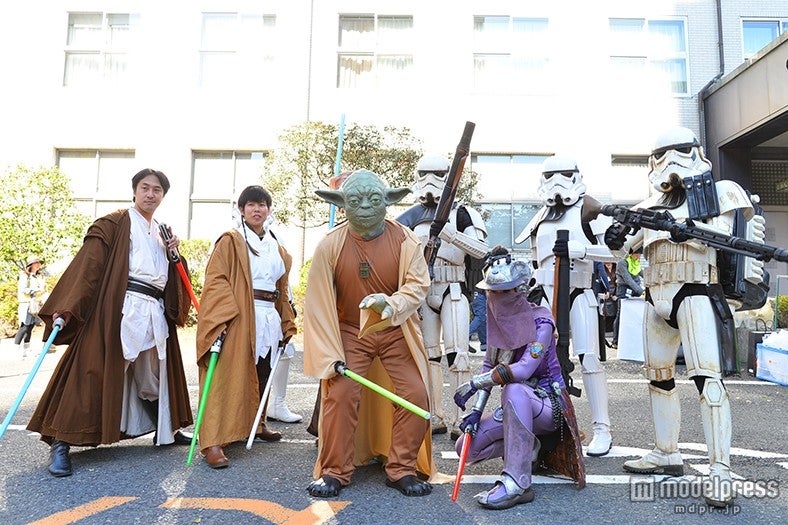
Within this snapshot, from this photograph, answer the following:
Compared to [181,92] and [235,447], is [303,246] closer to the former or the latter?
[181,92]

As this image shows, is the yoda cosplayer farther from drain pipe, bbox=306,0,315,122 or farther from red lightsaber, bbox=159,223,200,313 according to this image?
drain pipe, bbox=306,0,315,122

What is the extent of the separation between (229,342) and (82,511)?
1317 millimetres

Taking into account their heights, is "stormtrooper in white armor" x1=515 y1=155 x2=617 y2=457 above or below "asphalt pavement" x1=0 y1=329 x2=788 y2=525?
above

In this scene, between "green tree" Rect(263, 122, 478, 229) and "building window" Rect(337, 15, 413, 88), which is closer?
"green tree" Rect(263, 122, 478, 229)

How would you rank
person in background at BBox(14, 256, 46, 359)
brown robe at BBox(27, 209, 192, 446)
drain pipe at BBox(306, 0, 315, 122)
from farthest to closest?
drain pipe at BBox(306, 0, 315, 122)
person in background at BBox(14, 256, 46, 359)
brown robe at BBox(27, 209, 192, 446)

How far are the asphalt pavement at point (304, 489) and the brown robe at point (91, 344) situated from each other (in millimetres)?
287

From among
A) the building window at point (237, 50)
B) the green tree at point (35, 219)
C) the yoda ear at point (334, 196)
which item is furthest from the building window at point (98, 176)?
the yoda ear at point (334, 196)

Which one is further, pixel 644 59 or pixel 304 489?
pixel 644 59

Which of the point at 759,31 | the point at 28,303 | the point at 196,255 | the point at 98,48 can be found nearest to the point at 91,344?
the point at 28,303

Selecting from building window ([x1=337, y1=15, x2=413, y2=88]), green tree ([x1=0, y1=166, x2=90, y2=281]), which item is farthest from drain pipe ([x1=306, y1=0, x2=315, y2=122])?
green tree ([x1=0, y1=166, x2=90, y2=281])

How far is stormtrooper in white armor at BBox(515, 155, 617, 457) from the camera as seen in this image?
13.4 ft

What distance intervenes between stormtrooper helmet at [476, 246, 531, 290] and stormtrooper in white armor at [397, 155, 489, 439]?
109 cm

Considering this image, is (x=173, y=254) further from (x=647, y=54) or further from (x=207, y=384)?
(x=647, y=54)

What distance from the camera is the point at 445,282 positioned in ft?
15.0
